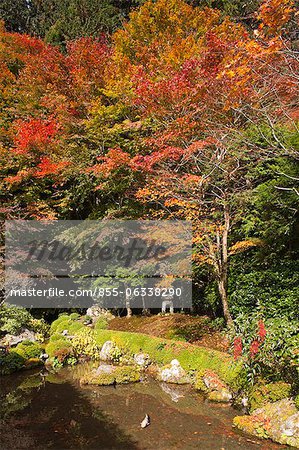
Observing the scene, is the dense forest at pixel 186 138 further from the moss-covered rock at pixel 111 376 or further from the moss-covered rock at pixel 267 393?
the moss-covered rock at pixel 111 376

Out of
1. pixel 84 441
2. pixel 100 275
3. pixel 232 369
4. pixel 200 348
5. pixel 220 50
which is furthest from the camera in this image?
pixel 100 275

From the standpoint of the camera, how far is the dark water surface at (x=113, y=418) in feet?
21.7

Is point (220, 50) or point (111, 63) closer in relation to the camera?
point (220, 50)

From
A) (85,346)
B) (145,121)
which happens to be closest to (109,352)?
(85,346)

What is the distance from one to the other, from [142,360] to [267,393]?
4.59 m

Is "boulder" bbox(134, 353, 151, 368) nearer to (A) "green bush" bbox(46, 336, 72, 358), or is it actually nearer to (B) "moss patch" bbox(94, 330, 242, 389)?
(B) "moss patch" bbox(94, 330, 242, 389)

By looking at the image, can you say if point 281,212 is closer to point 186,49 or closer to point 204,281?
point 204,281

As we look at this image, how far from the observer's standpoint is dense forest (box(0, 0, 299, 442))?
303 inches

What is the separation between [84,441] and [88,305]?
34.1 feet

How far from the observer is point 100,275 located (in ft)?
52.8

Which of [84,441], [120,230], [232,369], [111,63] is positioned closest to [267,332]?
[232,369]

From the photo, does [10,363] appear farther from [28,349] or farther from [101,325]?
[101,325]

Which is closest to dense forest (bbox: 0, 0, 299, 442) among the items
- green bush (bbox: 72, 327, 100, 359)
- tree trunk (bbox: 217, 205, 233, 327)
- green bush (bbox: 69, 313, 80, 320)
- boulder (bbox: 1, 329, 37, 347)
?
tree trunk (bbox: 217, 205, 233, 327)

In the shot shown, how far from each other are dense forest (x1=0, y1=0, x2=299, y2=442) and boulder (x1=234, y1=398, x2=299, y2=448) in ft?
2.01
